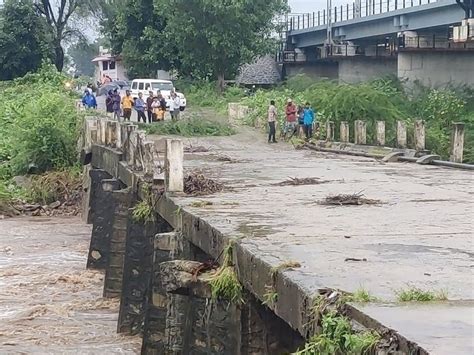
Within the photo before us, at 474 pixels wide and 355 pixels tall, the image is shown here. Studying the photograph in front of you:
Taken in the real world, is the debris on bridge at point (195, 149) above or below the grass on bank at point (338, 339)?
below

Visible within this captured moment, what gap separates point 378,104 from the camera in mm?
33156

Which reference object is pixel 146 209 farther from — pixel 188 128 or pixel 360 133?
pixel 188 128

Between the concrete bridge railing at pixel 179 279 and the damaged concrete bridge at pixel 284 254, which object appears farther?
the concrete bridge railing at pixel 179 279

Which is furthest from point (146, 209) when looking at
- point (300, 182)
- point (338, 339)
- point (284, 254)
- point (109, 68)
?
point (109, 68)

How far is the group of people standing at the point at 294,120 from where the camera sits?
99.9 ft

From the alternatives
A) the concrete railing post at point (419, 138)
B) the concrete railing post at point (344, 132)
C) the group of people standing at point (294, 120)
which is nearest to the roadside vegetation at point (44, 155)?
the group of people standing at point (294, 120)

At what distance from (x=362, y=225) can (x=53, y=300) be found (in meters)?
9.46

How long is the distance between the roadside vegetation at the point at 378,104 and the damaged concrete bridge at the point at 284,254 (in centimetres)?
1132

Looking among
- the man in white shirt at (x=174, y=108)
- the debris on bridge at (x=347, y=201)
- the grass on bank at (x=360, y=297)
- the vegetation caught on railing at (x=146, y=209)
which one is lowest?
the vegetation caught on railing at (x=146, y=209)

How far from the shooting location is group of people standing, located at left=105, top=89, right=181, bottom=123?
3589 cm

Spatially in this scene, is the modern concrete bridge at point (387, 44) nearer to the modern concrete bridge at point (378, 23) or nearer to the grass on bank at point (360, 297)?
the modern concrete bridge at point (378, 23)

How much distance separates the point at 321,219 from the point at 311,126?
62.5ft

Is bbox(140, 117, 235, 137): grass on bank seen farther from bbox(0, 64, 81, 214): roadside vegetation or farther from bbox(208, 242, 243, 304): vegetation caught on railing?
bbox(208, 242, 243, 304): vegetation caught on railing

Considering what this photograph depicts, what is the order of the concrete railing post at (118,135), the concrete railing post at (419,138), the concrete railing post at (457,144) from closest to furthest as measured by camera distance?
the concrete railing post at (457,144) < the concrete railing post at (118,135) < the concrete railing post at (419,138)
